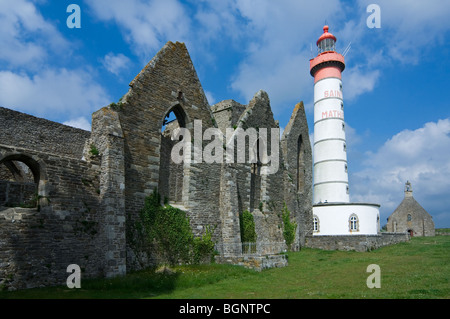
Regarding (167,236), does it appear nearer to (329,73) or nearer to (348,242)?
(348,242)

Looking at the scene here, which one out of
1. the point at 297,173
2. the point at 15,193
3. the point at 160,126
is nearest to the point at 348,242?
the point at 297,173

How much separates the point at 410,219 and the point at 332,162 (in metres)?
24.6

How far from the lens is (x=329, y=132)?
34094 millimetres

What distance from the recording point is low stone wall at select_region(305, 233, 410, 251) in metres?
24.7

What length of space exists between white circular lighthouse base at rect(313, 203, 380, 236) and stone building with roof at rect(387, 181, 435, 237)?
77.2 ft

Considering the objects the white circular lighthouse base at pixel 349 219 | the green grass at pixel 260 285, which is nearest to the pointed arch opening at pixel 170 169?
the green grass at pixel 260 285

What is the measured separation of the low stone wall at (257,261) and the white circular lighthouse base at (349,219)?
1393 cm

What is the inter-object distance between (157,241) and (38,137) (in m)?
10.8

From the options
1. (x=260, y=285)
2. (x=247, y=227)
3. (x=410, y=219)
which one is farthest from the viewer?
(x=410, y=219)

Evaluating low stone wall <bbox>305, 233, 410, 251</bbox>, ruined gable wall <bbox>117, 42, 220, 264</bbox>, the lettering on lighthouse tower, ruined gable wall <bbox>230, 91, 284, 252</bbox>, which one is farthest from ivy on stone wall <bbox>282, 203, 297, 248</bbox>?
the lettering on lighthouse tower

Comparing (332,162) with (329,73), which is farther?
(329,73)
